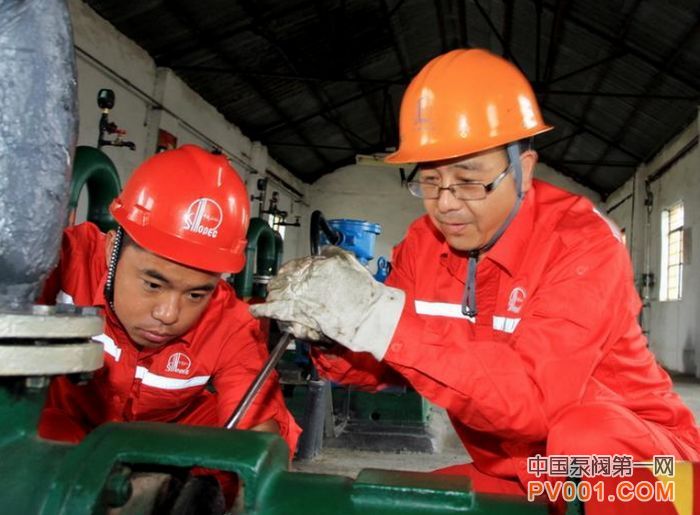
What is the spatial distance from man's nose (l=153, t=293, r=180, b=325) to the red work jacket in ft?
0.57

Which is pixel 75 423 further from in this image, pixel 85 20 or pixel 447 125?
pixel 85 20

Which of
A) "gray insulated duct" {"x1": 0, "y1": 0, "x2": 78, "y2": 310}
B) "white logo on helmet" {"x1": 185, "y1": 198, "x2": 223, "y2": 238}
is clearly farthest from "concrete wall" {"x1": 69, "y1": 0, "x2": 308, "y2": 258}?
"gray insulated duct" {"x1": 0, "y1": 0, "x2": 78, "y2": 310}

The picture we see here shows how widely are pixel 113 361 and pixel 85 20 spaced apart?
5601mm

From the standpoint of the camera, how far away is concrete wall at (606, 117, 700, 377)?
9109mm

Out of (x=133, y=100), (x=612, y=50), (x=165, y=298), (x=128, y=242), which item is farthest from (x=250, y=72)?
(x=165, y=298)

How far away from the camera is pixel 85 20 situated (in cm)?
625

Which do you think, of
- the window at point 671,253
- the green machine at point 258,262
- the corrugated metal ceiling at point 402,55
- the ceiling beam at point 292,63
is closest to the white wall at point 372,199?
the ceiling beam at point 292,63

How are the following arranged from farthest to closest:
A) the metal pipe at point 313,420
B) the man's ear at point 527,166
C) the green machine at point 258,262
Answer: the green machine at point 258,262
the metal pipe at point 313,420
the man's ear at point 527,166

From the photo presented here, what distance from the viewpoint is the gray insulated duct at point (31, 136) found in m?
0.62

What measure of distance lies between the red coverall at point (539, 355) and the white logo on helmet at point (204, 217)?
1.35 ft

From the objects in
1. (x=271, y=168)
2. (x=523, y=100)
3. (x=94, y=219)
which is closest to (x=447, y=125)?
(x=523, y=100)

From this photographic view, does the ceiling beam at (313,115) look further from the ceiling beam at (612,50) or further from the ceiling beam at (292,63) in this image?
the ceiling beam at (612,50)

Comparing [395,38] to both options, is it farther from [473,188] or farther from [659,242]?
[473,188]

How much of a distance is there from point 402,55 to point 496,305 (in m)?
9.52
